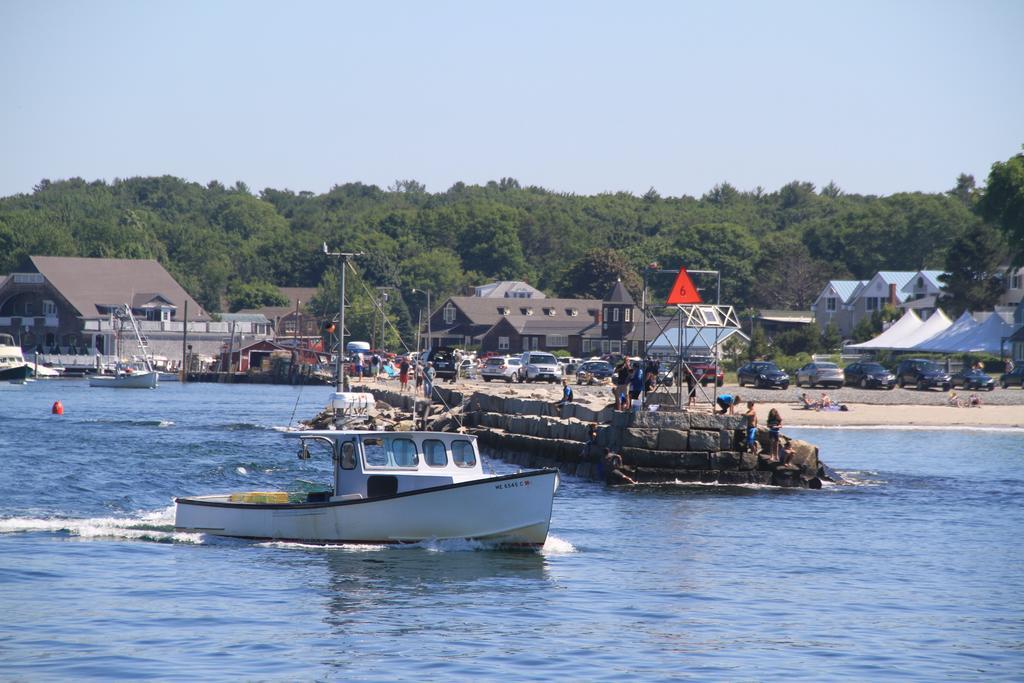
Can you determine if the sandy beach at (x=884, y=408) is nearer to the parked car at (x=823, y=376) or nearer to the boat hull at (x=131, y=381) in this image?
the parked car at (x=823, y=376)

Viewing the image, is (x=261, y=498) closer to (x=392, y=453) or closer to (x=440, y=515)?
(x=392, y=453)

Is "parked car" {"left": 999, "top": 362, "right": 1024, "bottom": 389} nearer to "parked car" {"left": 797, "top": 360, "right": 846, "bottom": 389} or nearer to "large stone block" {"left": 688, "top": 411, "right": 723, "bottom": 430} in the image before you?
"parked car" {"left": 797, "top": 360, "right": 846, "bottom": 389}

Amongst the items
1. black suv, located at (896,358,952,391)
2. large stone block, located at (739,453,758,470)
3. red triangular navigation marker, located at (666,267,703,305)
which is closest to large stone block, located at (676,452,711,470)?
large stone block, located at (739,453,758,470)

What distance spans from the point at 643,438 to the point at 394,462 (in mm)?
12306

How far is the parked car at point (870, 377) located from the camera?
6744 cm

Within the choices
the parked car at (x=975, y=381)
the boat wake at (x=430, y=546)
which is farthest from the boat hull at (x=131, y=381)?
the boat wake at (x=430, y=546)

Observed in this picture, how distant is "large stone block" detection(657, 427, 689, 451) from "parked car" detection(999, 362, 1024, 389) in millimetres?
38672

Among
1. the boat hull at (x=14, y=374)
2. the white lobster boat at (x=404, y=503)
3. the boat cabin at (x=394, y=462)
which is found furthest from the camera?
the boat hull at (x=14, y=374)

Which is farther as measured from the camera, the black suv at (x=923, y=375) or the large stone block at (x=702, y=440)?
the black suv at (x=923, y=375)

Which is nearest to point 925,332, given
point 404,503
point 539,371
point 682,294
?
point 539,371

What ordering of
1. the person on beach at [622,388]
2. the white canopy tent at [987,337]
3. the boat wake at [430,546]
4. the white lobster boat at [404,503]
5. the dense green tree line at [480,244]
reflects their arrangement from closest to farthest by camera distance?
the white lobster boat at [404,503], the boat wake at [430,546], the person on beach at [622,388], the white canopy tent at [987,337], the dense green tree line at [480,244]

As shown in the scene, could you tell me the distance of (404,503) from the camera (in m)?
23.6

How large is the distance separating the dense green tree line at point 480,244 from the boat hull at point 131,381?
49904 millimetres

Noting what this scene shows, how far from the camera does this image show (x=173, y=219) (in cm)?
19512
